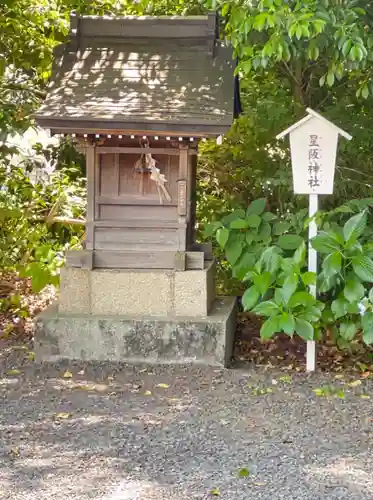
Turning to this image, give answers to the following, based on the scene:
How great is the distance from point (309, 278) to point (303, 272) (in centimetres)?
32

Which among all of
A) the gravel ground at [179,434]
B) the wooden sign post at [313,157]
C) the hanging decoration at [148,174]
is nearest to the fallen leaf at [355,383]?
the gravel ground at [179,434]

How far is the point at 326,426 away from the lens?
16.3ft

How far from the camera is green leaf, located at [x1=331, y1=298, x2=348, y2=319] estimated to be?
5.95 m

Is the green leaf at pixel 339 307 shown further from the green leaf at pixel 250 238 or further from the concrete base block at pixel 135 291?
the concrete base block at pixel 135 291

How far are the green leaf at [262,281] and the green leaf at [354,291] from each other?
676 millimetres

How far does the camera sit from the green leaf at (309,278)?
19.8ft

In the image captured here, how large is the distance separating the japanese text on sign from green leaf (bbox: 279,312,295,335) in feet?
3.90

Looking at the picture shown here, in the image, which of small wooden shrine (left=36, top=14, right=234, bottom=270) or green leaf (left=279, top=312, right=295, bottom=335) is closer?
green leaf (left=279, top=312, right=295, bottom=335)

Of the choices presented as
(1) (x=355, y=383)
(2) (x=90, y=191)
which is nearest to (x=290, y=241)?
(1) (x=355, y=383)

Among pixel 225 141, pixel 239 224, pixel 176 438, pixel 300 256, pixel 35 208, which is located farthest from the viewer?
pixel 35 208

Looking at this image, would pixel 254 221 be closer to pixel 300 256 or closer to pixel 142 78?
pixel 300 256

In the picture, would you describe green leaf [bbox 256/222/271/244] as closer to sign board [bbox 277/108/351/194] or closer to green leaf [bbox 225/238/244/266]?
green leaf [bbox 225/238/244/266]

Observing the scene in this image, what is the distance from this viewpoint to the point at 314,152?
6.12 meters

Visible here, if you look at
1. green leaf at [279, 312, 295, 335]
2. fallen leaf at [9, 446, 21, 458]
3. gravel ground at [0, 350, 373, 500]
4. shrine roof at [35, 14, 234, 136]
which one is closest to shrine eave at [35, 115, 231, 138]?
shrine roof at [35, 14, 234, 136]
